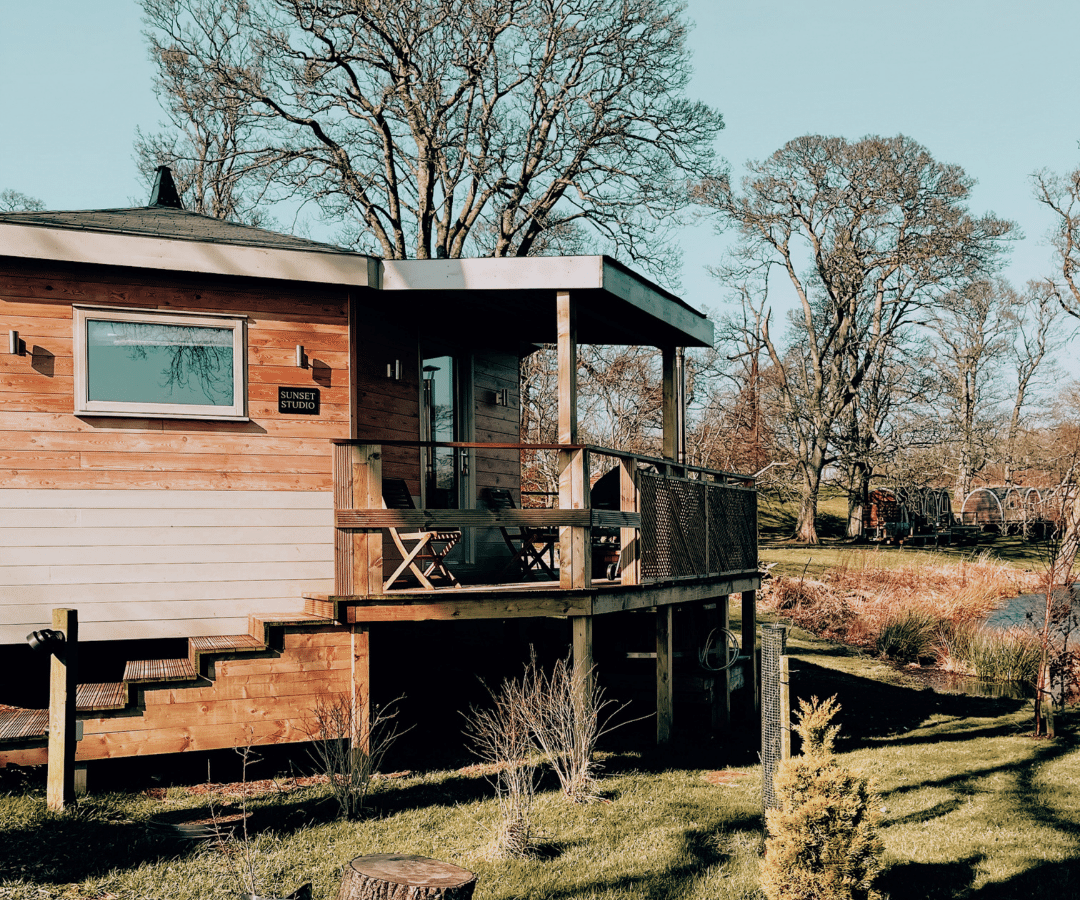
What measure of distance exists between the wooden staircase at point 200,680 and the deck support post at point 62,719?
459mm

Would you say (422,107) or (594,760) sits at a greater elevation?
(422,107)

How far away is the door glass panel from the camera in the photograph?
9.77m

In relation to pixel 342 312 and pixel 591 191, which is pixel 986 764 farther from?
pixel 591 191

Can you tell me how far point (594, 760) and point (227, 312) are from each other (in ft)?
15.3

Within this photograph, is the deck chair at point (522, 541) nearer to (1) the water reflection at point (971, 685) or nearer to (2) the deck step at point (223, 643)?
(2) the deck step at point (223, 643)

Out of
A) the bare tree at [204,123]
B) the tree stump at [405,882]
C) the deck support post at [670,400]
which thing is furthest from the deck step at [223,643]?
the bare tree at [204,123]

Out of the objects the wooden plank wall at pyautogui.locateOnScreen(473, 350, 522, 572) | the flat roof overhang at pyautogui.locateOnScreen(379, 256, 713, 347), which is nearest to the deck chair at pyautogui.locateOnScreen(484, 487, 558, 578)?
the wooden plank wall at pyautogui.locateOnScreen(473, 350, 522, 572)

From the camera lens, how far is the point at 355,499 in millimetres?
6977

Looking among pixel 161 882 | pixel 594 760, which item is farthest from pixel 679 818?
pixel 161 882

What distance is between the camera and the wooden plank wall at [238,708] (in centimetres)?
632

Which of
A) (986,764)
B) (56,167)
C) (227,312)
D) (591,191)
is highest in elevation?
(591,191)

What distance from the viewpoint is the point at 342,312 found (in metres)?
7.74

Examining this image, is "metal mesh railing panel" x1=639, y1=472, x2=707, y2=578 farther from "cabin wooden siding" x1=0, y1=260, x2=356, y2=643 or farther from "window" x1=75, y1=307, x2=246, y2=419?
"window" x1=75, y1=307, x2=246, y2=419

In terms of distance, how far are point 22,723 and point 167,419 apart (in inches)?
91.3
